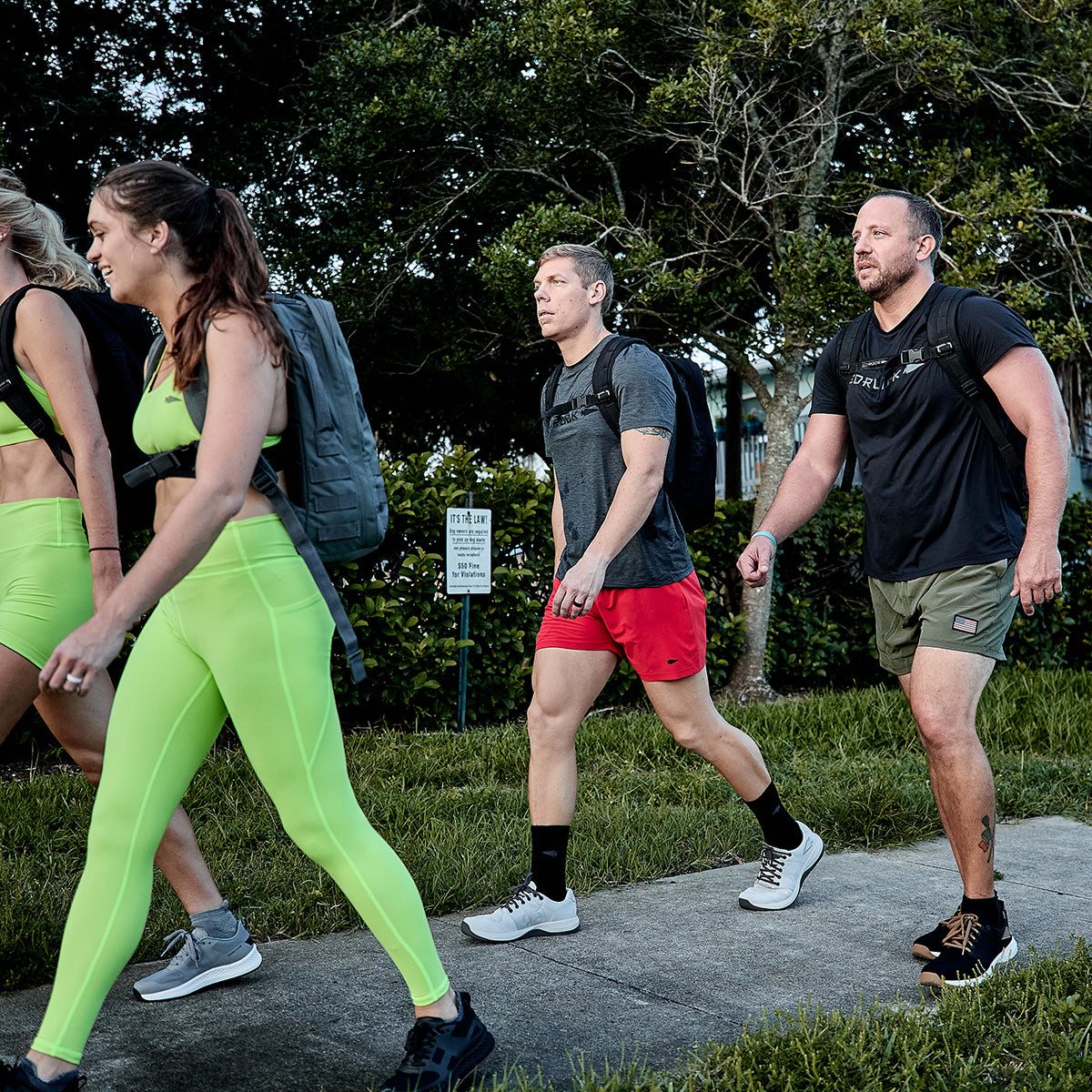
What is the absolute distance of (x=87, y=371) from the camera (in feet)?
10.0

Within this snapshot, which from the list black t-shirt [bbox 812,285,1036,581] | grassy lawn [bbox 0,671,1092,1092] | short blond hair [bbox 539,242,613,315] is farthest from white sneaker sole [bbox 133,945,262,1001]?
short blond hair [bbox 539,242,613,315]

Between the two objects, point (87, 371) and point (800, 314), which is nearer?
point (87, 371)

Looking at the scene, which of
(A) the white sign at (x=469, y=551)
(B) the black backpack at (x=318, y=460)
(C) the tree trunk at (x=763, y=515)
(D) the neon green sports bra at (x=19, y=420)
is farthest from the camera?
(C) the tree trunk at (x=763, y=515)

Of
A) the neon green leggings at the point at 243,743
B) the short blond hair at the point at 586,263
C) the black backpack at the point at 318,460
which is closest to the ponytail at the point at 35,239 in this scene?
the black backpack at the point at 318,460

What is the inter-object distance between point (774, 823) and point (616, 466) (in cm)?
131

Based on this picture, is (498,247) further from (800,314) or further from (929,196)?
(929,196)

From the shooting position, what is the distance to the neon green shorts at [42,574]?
294cm

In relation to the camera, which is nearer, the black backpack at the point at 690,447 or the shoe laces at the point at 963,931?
the shoe laces at the point at 963,931

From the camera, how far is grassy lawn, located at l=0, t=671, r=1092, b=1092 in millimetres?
2684

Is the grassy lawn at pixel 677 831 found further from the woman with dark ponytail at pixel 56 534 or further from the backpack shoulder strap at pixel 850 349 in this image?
the backpack shoulder strap at pixel 850 349

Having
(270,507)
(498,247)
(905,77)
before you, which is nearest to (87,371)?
(270,507)

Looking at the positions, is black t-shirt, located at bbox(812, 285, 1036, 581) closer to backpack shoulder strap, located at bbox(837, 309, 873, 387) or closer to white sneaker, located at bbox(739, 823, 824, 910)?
backpack shoulder strap, located at bbox(837, 309, 873, 387)

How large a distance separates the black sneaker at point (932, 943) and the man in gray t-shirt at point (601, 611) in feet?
1.90

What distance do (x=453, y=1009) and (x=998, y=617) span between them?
1.87 meters
